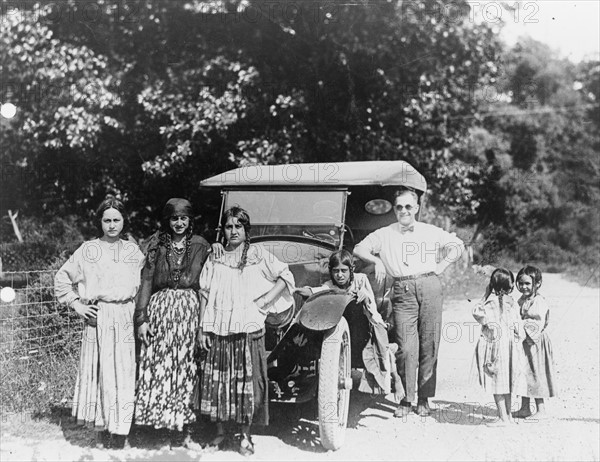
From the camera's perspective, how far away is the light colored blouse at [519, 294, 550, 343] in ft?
17.4

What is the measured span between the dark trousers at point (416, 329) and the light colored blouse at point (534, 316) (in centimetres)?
72

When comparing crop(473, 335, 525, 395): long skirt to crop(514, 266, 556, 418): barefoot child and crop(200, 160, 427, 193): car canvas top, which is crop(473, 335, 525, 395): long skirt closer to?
crop(514, 266, 556, 418): barefoot child

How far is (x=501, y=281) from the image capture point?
5.18 m

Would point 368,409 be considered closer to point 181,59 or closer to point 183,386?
point 183,386

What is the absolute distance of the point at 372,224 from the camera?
7.04m

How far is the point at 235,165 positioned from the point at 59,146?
3029 millimetres

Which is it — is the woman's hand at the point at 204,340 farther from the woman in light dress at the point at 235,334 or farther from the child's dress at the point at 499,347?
the child's dress at the point at 499,347

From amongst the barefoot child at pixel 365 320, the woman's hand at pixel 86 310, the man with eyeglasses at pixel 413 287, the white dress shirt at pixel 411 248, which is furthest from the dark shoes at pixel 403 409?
the woman's hand at pixel 86 310

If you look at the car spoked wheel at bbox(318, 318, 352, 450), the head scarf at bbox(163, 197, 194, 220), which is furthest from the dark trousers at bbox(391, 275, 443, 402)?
the head scarf at bbox(163, 197, 194, 220)

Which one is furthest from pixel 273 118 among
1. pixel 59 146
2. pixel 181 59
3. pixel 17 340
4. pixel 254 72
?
pixel 17 340

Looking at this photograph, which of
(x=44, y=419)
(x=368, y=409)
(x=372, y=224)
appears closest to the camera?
(x=44, y=419)

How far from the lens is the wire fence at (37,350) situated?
5516mm

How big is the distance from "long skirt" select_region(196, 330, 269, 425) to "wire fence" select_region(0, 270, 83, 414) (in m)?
1.87

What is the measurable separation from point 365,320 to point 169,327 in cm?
162
